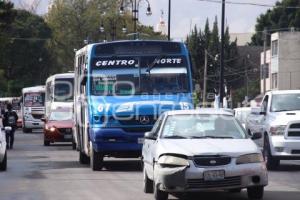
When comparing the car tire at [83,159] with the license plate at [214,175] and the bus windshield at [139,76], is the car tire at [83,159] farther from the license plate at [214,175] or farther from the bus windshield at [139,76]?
the license plate at [214,175]

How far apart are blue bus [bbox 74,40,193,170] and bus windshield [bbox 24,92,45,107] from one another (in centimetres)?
3986

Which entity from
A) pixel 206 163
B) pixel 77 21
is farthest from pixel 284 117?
pixel 77 21

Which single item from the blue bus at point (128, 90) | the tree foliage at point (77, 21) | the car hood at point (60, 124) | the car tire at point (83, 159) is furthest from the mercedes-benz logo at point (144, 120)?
the tree foliage at point (77, 21)

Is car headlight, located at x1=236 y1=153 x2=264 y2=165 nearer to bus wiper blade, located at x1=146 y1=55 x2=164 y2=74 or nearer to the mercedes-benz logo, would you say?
the mercedes-benz logo

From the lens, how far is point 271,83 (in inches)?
3327

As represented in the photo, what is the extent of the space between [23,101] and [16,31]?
40.2 meters

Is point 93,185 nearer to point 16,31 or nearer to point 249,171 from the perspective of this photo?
point 249,171

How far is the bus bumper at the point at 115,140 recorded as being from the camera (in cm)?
2105

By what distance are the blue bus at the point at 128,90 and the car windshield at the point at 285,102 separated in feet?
7.83

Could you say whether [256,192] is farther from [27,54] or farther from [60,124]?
[27,54]

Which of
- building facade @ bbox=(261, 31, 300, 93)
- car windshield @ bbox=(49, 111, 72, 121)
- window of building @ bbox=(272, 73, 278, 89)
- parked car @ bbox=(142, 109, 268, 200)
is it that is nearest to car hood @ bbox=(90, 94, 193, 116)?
parked car @ bbox=(142, 109, 268, 200)

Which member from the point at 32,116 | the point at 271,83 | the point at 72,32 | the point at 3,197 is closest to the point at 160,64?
the point at 3,197

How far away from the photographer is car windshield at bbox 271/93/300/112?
22.5m

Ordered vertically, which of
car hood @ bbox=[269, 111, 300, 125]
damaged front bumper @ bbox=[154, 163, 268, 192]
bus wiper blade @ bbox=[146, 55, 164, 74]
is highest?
bus wiper blade @ bbox=[146, 55, 164, 74]
